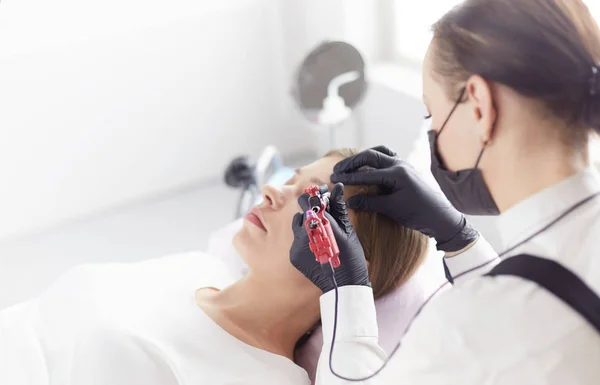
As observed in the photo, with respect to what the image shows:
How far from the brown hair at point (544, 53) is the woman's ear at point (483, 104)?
0.01 metres

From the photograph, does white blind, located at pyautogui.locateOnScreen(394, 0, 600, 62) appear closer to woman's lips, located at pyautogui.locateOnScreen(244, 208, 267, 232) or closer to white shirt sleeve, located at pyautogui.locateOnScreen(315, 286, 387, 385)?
woman's lips, located at pyautogui.locateOnScreen(244, 208, 267, 232)

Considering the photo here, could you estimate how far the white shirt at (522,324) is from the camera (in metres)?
0.84

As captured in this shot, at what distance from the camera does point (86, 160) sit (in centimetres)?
235

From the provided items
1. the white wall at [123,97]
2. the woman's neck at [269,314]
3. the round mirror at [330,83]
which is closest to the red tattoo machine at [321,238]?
the woman's neck at [269,314]

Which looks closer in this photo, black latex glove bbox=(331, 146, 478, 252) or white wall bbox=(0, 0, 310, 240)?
black latex glove bbox=(331, 146, 478, 252)

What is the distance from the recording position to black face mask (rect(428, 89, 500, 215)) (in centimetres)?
98

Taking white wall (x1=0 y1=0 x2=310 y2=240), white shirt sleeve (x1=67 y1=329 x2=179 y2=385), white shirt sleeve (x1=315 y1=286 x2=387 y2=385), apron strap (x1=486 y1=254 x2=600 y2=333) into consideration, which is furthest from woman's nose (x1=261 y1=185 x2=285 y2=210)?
white wall (x1=0 y1=0 x2=310 y2=240)

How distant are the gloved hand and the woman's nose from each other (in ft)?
0.43

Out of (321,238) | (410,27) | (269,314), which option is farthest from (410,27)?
(321,238)

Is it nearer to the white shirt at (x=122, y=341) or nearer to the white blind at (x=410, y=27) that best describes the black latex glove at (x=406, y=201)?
the white shirt at (x=122, y=341)

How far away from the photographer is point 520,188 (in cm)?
94

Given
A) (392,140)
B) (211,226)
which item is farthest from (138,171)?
(392,140)

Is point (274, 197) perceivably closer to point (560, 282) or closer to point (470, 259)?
point (470, 259)

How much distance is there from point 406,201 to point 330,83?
24.0 inches
